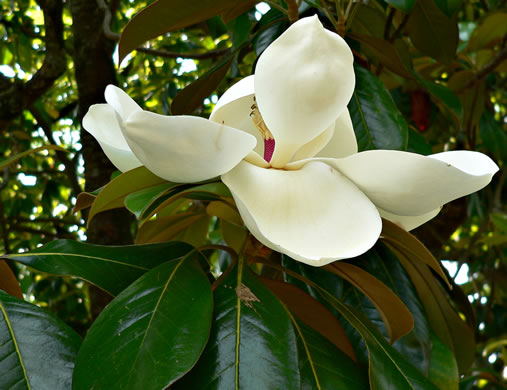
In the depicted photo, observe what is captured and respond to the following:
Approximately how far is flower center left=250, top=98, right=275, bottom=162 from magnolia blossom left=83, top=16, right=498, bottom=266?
5 centimetres

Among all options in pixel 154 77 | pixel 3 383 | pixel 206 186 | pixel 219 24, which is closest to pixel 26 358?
pixel 3 383

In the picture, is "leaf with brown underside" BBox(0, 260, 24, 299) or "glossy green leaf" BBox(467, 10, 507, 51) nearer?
"leaf with brown underside" BBox(0, 260, 24, 299)

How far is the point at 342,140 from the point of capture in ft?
2.50

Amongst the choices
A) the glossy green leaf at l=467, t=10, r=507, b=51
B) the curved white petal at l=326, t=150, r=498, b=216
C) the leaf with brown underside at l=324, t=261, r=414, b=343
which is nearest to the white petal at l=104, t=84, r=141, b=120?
the curved white petal at l=326, t=150, r=498, b=216

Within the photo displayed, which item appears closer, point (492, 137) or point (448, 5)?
point (448, 5)

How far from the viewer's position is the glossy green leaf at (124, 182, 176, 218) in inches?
25.5

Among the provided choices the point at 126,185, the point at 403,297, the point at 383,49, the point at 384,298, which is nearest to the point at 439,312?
the point at 403,297

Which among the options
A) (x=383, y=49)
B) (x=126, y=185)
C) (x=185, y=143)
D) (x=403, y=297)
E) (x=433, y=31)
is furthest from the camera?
(x=433, y=31)

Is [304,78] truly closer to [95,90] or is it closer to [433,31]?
[433,31]

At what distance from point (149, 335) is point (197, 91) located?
62 cm

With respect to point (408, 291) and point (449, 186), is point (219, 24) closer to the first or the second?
point (408, 291)

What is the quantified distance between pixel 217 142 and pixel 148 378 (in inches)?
9.0

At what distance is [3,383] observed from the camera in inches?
24.4

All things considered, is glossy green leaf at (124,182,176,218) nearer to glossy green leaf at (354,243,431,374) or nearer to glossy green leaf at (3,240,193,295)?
glossy green leaf at (3,240,193,295)
